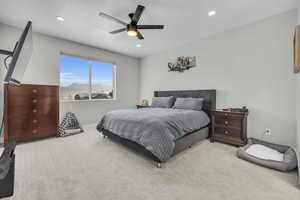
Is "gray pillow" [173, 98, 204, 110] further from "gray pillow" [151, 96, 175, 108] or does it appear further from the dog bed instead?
the dog bed

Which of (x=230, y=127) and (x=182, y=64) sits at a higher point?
(x=182, y=64)

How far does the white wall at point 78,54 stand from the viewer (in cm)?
344

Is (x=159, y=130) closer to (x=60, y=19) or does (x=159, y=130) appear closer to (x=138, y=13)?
(x=138, y=13)

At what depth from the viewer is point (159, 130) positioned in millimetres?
2141

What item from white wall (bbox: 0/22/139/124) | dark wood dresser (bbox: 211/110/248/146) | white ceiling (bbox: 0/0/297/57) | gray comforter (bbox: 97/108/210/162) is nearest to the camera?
gray comforter (bbox: 97/108/210/162)

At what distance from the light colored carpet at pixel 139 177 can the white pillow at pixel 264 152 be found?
0.23 metres

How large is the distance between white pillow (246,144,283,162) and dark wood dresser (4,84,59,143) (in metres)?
4.35

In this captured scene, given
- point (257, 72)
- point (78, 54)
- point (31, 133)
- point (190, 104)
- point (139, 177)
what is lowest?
point (139, 177)

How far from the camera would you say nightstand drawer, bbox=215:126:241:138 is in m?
2.89

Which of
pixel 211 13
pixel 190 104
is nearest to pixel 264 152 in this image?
pixel 190 104

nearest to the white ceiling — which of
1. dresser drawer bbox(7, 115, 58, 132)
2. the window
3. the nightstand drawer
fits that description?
the window

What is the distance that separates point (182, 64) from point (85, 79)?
3.24m

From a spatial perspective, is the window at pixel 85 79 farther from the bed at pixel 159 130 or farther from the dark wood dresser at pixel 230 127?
the dark wood dresser at pixel 230 127

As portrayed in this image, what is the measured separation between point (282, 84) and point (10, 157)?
3.97m
